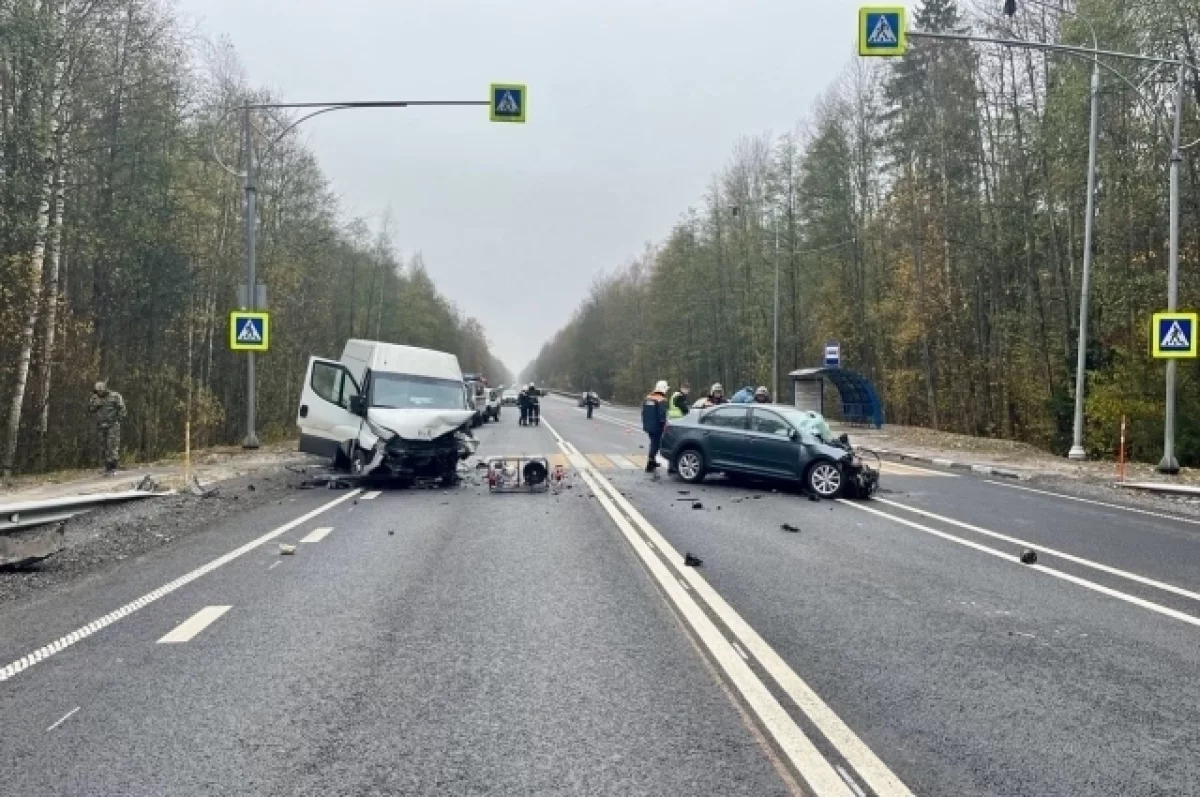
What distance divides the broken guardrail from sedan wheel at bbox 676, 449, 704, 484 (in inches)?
389

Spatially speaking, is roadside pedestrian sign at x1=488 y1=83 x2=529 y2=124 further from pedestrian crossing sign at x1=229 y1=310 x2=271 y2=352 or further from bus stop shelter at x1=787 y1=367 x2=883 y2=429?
bus stop shelter at x1=787 y1=367 x2=883 y2=429

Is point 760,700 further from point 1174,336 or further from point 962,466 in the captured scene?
point 962,466

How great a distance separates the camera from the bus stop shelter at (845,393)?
35.3m

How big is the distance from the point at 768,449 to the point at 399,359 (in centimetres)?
708

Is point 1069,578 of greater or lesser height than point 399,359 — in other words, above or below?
below

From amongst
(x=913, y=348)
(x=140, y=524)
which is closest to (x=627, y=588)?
(x=140, y=524)

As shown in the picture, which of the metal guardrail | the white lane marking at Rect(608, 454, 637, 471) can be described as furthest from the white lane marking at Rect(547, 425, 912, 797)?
the white lane marking at Rect(608, 454, 637, 471)

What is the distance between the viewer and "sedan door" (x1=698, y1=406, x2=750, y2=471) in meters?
16.6

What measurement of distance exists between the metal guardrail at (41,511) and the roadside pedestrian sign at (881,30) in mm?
10757

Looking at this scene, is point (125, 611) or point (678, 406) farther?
point (678, 406)

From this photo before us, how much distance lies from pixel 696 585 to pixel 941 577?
7.41 ft

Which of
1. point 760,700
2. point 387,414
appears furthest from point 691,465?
point 760,700

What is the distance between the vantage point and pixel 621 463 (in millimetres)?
21703

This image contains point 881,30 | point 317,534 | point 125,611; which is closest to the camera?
point 125,611
